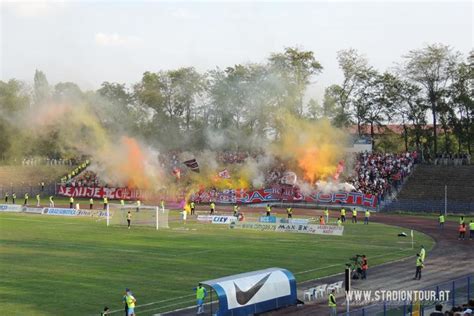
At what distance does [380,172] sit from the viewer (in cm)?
7862

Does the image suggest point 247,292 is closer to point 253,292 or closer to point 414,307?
point 253,292

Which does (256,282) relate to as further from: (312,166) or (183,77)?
(183,77)

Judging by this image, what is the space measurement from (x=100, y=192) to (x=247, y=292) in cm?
6910

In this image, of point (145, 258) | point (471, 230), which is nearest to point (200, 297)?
point (145, 258)

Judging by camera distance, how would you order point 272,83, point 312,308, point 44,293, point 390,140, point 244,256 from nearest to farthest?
point 312,308 < point 44,293 < point 244,256 < point 272,83 < point 390,140

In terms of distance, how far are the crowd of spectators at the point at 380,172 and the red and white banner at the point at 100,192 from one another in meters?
28.8

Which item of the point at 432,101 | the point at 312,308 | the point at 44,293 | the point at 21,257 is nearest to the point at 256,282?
the point at 312,308

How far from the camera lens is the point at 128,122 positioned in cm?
10012

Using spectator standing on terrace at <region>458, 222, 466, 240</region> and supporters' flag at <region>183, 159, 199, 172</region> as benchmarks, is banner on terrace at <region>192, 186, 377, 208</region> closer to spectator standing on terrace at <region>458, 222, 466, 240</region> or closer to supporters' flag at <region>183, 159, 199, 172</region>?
supporters' flag at <region>183, 159, 199, 172</region>

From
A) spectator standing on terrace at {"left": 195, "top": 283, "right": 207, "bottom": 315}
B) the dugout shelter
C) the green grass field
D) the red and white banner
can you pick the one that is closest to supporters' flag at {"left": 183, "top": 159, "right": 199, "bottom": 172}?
the red and white banner

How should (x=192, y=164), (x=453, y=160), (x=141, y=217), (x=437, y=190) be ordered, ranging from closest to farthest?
(x=141, y=217), (x=437, y=190), (x=453, y=160), (x=192, y=164)

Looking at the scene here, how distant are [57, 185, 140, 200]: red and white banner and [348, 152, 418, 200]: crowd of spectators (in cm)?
2875

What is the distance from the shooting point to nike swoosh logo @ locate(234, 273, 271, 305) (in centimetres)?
2536

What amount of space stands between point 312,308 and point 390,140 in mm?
80216
